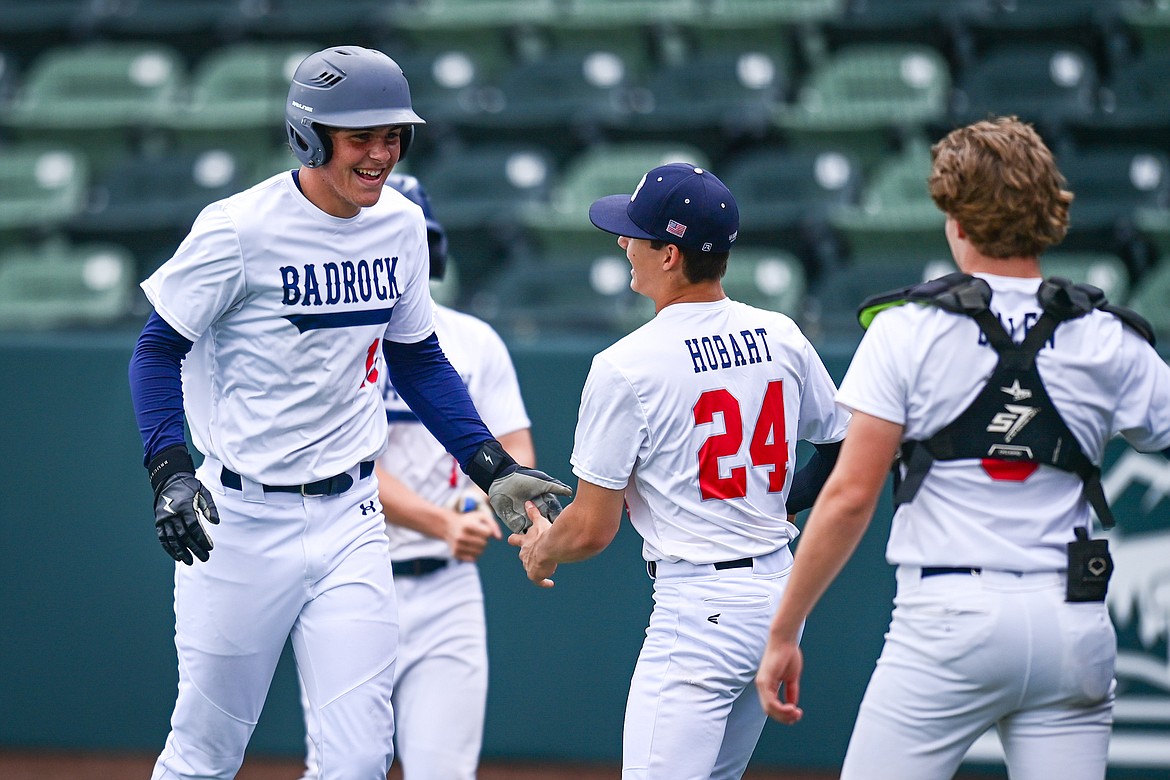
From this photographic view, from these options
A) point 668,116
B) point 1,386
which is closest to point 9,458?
point 1,386

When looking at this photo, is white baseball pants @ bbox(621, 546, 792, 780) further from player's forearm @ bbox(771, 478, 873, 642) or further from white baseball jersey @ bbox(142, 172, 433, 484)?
white baseball jersey @ bbox(142, 172, 433, 484)

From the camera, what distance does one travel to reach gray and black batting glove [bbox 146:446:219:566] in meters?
2.95

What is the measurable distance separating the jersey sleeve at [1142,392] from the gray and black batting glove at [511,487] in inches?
53.0

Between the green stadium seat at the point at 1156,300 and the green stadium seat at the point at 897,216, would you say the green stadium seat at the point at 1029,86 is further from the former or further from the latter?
the green stadium seat at the point at 1156,300

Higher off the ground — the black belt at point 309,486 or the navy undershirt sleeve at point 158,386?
the navy undershirt sleeve at point 158,386

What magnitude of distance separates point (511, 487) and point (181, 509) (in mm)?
827

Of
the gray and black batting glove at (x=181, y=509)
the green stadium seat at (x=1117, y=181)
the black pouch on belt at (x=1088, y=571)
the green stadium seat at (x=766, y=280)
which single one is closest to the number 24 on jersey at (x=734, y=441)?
the black pouch on belt at (x=1088, y=571)

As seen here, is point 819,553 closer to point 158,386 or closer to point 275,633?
point 275,633

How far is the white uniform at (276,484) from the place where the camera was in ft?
10.3

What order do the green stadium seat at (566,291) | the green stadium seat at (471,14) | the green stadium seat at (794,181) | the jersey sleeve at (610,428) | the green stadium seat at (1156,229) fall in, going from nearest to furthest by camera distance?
the jersey sleeve at (610,428), the green stadium seat at (566,291), the green stadium seat at (1156,229), the green stadium seat at (794,181), the green stadium seat at (471,14)

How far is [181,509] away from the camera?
2.95m

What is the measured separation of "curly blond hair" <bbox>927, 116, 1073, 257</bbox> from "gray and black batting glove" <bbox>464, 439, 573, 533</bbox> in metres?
1.26

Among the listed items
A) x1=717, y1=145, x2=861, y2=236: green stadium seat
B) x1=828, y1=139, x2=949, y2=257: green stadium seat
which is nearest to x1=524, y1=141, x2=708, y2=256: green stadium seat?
x1=717, y1=145, x2=861, y2=236: green stadium seat

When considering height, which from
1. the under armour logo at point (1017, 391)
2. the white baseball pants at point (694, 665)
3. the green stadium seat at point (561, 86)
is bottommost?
the white baseball pants at point (694, 665)
